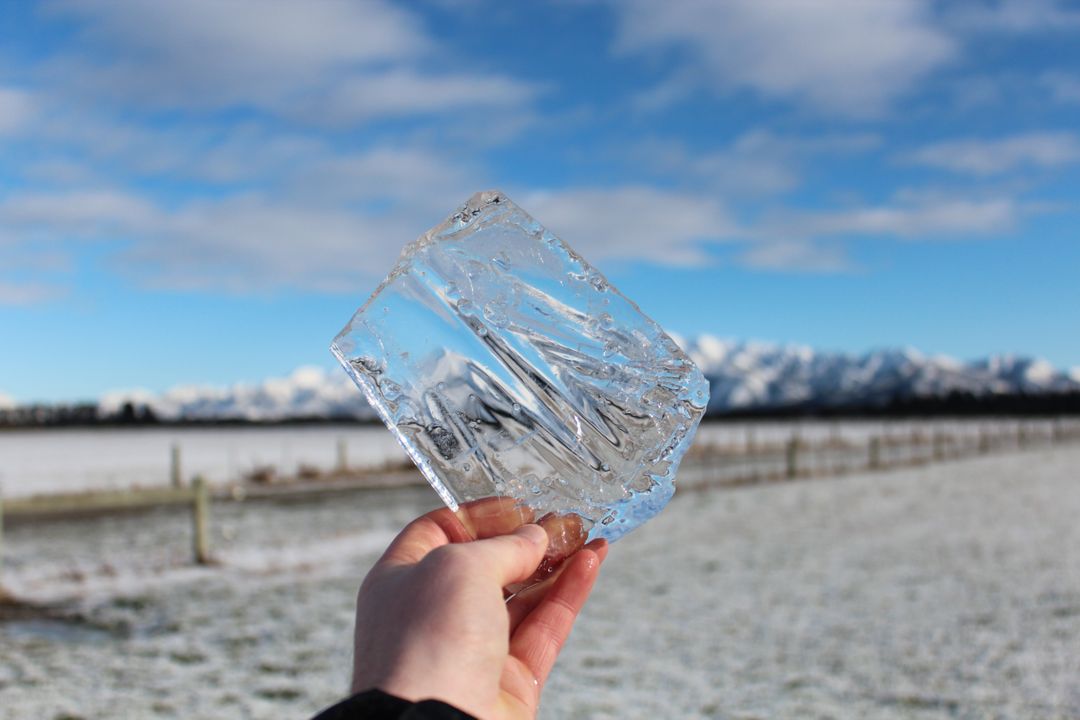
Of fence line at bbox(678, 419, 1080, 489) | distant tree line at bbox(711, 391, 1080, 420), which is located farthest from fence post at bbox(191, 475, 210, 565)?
distant tree line at bbox(711, 391, 1080, 420)

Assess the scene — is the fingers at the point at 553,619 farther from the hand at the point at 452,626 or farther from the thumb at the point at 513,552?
the thumb at the point at 513,552

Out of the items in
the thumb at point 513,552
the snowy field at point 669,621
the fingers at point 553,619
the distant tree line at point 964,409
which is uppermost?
the thumb at point 513,552

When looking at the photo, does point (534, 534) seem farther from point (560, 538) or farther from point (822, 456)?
point (822, 456)

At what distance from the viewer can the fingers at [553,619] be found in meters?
1.76

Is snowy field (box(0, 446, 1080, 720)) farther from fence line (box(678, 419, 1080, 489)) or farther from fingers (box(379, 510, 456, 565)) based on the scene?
fence line (box(678, 419, 1080, 489))

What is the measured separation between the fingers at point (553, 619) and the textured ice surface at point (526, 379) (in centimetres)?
15

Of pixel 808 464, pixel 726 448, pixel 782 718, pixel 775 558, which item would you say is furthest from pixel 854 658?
pixel 726 448

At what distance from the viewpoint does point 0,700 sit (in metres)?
5.95

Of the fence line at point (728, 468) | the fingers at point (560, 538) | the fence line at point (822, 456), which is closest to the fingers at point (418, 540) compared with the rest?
the fingers at point (560, 538)

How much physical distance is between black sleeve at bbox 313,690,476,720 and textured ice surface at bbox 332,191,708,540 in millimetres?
782

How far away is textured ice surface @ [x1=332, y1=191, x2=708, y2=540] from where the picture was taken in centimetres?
207

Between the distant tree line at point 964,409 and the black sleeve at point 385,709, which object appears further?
the distant tree line at point 964,409

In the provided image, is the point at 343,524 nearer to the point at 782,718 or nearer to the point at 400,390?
the point at 782,718

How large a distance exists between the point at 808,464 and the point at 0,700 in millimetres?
24050
